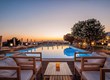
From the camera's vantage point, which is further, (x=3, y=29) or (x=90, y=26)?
(x=90, y=26)

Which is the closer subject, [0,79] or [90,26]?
[0,79]

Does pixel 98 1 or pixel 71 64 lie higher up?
pixel 98 1

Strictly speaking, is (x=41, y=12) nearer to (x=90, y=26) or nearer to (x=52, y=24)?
(x=52, y=24)

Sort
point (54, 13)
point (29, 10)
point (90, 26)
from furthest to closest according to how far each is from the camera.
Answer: point (90, 26), point (54, 13), point (29, 10)

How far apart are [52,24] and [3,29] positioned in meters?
5.40

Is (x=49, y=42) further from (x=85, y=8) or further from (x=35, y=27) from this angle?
(x=85, y=8)

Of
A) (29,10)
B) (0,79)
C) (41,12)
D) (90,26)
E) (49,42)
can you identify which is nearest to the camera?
(0,79)

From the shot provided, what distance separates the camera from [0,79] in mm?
2674

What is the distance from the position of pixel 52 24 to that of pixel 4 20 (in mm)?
5443

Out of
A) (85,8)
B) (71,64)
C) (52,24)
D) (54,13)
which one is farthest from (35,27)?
(71,64)

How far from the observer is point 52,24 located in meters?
16.9

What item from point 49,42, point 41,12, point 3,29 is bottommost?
point 49,42

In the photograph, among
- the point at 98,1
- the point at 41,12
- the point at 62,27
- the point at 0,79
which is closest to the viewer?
the point at 0,79

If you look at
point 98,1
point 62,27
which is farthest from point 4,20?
point 98,1
